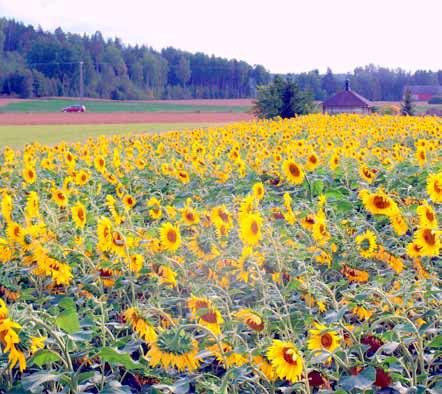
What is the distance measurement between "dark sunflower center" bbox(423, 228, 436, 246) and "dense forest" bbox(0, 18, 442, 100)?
3454 inches

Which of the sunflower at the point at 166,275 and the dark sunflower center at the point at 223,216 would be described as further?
the dark sunflower center at the point at 223,216

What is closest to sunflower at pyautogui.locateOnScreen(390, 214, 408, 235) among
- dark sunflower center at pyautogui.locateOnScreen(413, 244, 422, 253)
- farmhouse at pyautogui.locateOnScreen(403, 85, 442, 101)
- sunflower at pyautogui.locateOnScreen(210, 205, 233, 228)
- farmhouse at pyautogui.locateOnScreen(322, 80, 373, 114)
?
dark sunflower center at pyautogui.locateOnScreen(413, 244, 422, 253)

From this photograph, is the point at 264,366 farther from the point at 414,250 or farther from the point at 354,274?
the point at 354,274

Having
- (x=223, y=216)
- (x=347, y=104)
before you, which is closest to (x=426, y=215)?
(x=223, y=216)

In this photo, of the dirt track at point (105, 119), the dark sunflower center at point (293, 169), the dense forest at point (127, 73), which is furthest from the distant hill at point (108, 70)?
the dark sunflower center at point (293, 169)

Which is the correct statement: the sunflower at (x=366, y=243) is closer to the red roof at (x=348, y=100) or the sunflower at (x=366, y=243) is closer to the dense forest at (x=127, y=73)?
the red roof at (x=348, y=100)

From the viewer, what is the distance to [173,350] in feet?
6.55

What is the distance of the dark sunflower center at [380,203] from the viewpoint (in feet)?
11.0

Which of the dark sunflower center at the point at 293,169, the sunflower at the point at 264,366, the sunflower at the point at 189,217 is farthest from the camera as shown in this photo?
the dark sunflower center at the point at 293,169

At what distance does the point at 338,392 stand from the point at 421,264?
5.56 ft

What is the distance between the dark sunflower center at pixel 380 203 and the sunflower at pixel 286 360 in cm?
181

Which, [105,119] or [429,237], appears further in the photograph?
[105,119]

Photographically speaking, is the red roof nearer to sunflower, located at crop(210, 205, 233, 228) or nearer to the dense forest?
the dense forest

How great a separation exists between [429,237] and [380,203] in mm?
611
